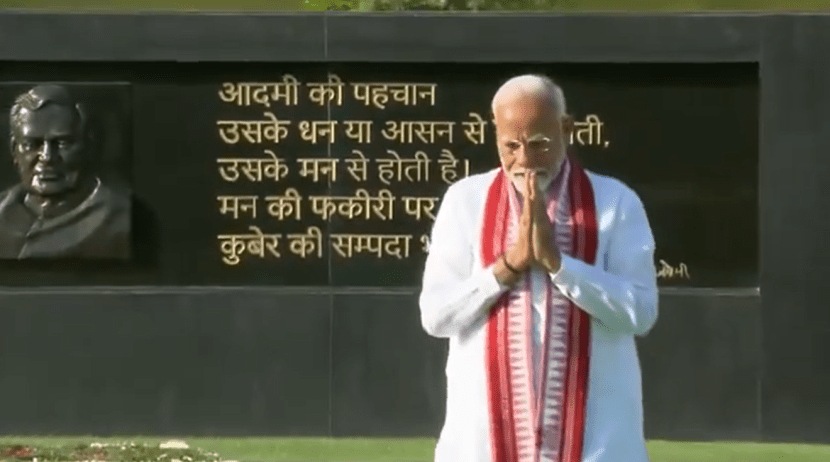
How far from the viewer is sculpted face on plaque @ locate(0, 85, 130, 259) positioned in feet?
45.0

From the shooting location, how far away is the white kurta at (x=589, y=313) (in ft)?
18.5

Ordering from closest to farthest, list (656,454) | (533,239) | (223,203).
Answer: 1. (533,239)
2. (656,454)
3. (223,203)

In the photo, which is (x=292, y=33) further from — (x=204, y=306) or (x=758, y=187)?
(x=758, y=187)

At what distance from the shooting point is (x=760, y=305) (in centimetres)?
1356

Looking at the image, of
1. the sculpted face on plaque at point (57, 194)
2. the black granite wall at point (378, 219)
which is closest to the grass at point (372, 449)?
the black granite wall at point (378, 219)

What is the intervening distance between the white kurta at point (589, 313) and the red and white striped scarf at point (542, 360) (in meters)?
0.02

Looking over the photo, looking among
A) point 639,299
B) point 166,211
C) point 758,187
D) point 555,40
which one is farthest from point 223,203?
point 639,299

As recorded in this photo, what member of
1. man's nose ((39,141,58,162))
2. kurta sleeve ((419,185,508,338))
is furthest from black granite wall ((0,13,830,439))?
kurta sleeve ((419,185,508,338))

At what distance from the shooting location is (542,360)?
5660 millimetres

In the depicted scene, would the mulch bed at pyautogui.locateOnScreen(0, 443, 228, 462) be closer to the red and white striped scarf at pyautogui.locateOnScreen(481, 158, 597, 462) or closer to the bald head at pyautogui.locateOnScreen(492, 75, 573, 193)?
the red and white striped scarf at pyautogui.locateOnScreen(481, 158, 597, 462)

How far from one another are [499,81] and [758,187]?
158 centimetres

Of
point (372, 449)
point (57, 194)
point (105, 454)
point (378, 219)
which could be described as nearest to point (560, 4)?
point (378, 219)

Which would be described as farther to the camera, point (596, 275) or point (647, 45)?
point (647, 45)

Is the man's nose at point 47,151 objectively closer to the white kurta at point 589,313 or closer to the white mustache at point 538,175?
the white kurta at point 589,313
